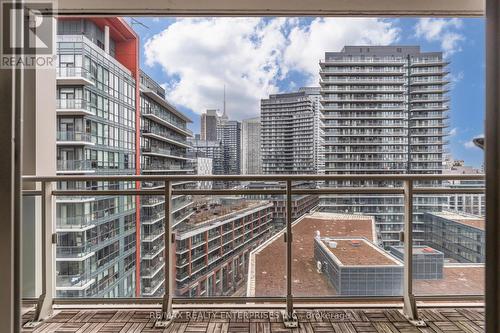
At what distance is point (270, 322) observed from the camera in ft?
7.06

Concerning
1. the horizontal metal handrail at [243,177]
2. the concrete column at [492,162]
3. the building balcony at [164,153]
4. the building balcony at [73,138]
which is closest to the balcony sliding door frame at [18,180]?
the concrete column at [492,162]

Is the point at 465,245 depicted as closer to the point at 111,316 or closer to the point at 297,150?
the point at 297,150

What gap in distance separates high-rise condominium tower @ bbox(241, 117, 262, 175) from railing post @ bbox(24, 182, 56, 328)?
5.66ft

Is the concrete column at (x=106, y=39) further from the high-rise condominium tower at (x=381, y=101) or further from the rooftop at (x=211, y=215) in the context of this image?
the high-rise condominium tower at (x=381, y=101)

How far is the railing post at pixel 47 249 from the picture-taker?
224cm

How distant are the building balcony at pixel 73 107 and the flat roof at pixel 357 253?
288 centimetres

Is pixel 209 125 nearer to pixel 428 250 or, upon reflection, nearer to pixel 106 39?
pixel 106 39

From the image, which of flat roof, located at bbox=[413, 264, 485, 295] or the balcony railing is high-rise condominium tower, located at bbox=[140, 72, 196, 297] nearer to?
the balcony railing

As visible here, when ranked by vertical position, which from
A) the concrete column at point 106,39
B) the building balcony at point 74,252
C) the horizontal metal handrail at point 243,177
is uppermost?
the concrete column at point 106,39

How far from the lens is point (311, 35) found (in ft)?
10.2

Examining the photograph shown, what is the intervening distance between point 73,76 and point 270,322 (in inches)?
130

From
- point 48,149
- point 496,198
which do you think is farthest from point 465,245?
point 48,149


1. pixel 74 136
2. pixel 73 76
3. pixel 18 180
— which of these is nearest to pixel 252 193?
pixel 18 180

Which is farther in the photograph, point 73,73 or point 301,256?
point 73,73
